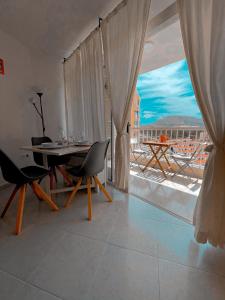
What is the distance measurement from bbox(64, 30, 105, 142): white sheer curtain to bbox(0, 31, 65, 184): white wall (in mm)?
305

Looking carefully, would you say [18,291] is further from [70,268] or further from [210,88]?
[210,88]

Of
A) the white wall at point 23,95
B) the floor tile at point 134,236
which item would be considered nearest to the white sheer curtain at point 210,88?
the floor tile at point 134,236

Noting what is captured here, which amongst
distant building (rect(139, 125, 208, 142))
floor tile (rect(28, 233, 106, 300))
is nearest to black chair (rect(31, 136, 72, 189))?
floor tile (rect(28, 233, 106, 300))

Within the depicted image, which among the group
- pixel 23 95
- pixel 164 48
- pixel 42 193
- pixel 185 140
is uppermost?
pixel 164 48

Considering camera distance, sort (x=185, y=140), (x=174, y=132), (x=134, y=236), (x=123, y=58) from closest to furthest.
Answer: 1. (x=134, y=236)
2. (x=123, y=58)
3. (x=185, y=140)
4. (x=174, y=132)

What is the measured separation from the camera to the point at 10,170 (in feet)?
4.66

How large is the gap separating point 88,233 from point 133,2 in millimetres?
2568

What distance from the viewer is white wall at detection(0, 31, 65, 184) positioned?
2.41m

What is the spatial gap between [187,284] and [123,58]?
7.55 ft

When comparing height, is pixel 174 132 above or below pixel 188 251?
above

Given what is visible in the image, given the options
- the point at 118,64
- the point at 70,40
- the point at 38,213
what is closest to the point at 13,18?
the point at 70,40

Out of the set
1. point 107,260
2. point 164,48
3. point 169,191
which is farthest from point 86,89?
point 107,260

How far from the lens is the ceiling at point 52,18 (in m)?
1.73

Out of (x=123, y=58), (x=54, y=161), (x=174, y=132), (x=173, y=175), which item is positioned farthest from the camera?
(x=174, y=132)
